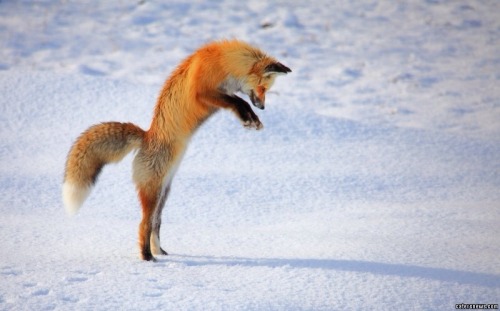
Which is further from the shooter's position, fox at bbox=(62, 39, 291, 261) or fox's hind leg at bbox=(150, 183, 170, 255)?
fox's hind leg at bbox=(150, 183, 170, 255)

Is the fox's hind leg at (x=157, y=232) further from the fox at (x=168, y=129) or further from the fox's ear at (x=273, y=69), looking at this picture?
the fox's ear at (x=273, y=69)

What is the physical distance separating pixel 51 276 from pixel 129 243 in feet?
2.84

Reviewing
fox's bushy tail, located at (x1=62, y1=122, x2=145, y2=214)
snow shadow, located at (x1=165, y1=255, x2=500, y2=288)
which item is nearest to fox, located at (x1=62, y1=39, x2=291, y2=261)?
fox's bushy tail, located at (x1=62, y1=122, x2=145, y2=214)

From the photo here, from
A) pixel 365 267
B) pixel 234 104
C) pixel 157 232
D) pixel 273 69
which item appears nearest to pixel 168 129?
pixel 234 104

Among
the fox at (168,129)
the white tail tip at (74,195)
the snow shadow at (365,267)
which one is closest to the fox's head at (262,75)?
the fox at (168,129)

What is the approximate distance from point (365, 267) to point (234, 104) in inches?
59.2

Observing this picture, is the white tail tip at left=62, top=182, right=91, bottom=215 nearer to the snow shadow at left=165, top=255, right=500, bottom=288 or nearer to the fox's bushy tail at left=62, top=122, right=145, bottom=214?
the fox's bushy tail at left=62, top=122, right=145, bottom=214

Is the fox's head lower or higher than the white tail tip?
higher

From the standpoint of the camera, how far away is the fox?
374 centimetres

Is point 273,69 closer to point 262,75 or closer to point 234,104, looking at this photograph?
point 262,75

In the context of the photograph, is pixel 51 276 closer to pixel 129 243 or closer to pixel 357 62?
pixel 129 243

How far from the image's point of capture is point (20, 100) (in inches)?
249

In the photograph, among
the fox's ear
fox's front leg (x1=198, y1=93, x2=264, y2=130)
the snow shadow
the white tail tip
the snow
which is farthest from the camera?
the fox's ear

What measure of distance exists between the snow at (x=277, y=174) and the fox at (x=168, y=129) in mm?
475
